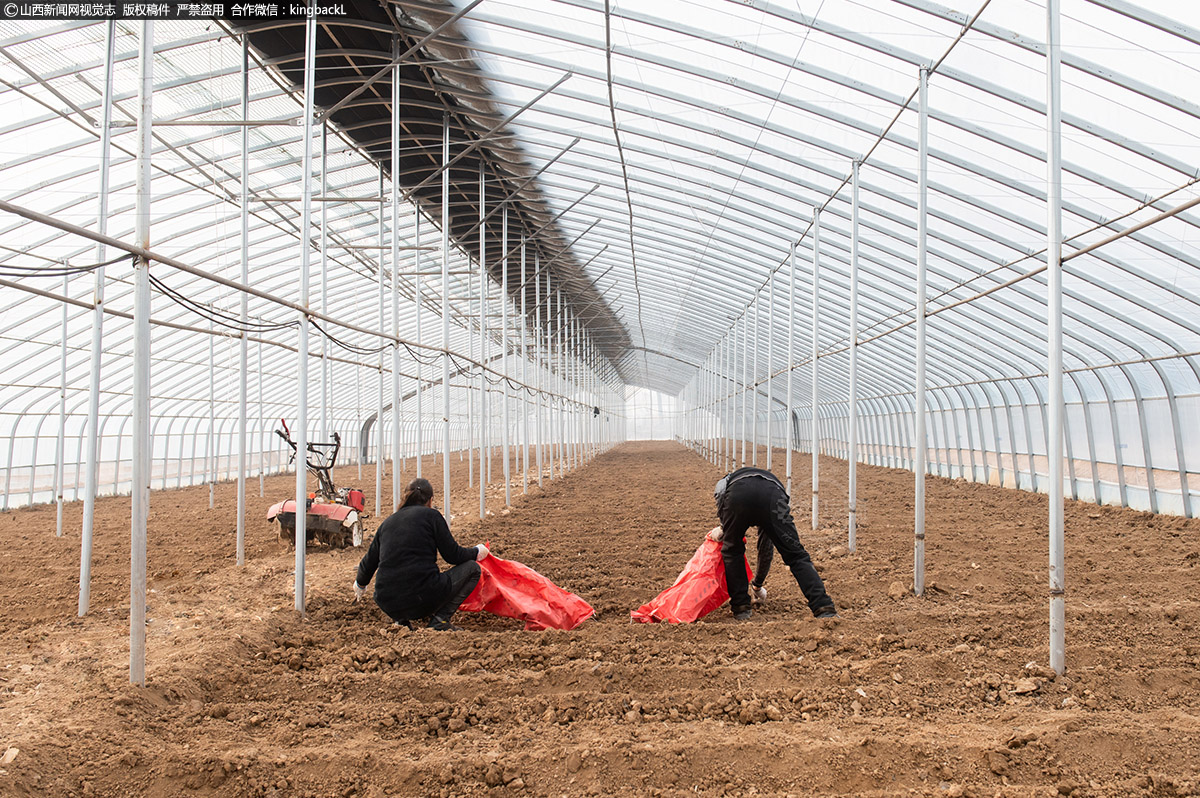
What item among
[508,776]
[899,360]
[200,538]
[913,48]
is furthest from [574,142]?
[899,360]

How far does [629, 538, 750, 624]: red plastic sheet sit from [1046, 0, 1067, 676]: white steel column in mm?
2365

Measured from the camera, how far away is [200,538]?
1227cm

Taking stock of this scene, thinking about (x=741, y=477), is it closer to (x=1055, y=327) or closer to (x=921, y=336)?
(x=921, y=336)

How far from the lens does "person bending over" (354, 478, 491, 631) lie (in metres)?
6.20

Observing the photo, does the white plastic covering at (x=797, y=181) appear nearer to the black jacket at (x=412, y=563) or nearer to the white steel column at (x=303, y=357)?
the white steel column at (x=303, y=357)

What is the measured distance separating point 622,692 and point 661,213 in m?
13.8

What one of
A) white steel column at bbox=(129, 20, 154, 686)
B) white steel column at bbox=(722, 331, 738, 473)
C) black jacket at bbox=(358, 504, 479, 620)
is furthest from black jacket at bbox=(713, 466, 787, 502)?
white steel column at bbox=(722, 331, 738, 473)

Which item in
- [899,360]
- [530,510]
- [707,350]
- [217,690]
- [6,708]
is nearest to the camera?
[6,708]

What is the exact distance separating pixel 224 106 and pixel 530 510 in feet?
29.4

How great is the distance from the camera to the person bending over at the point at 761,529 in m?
6.46

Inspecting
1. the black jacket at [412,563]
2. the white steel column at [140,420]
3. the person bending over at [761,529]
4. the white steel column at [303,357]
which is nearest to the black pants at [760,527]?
the person bending over at [761,529]

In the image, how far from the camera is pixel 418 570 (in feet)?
20.3

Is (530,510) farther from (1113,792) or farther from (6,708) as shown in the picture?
(1113,792)

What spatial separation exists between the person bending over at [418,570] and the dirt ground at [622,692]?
0.27 meters
